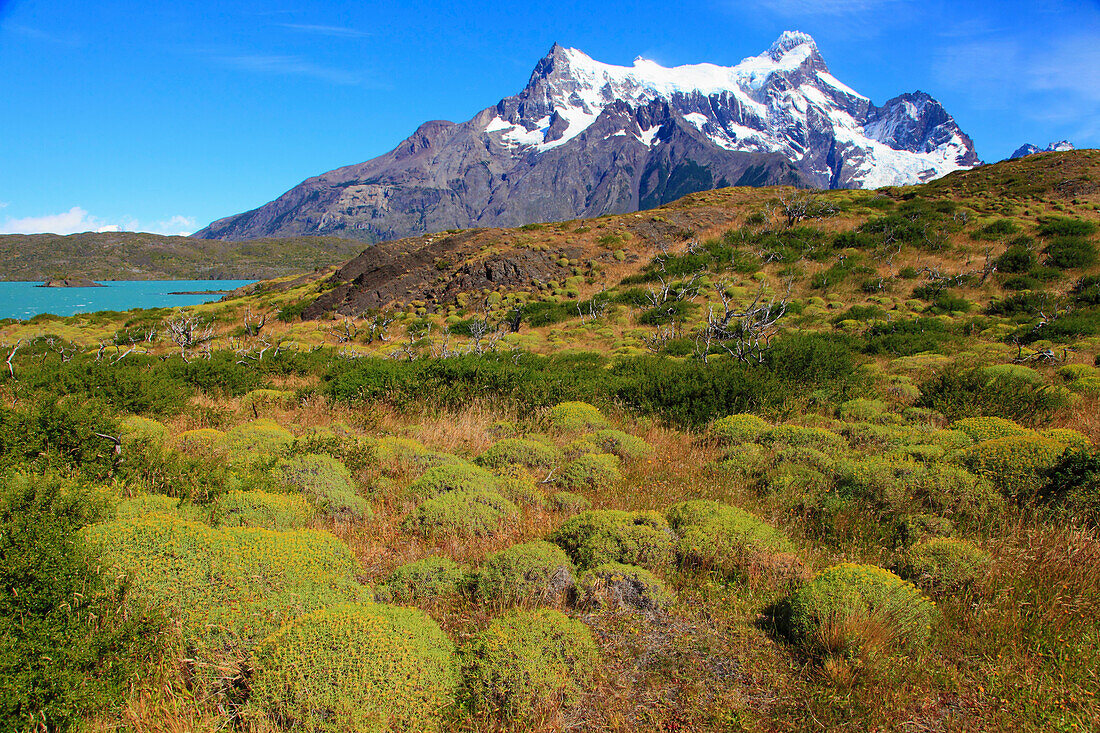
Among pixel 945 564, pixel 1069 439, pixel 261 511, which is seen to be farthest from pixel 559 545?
pixel 1069 439

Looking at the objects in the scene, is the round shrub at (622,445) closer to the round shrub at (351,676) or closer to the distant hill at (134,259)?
the round shrub at (351,676)

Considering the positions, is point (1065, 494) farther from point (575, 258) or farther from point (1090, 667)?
point (575, 258)

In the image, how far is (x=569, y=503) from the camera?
474 cm

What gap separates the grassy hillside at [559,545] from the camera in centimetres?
238

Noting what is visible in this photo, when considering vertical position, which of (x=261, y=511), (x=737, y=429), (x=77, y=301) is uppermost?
(x=77, y=301)

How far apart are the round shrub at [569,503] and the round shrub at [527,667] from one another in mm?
1909

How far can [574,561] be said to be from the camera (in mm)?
3744

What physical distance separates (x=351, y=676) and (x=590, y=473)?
3382 mm

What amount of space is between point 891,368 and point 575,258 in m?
15.6

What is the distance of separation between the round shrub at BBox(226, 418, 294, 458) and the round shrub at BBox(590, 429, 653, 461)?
3.70 meters

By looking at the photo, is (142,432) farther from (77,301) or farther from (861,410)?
(77,301)

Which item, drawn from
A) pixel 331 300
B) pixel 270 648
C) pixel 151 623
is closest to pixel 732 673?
pixel 270 648

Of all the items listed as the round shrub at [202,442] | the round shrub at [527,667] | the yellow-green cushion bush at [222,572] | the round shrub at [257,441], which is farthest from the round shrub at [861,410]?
the round shrub at [202,442]

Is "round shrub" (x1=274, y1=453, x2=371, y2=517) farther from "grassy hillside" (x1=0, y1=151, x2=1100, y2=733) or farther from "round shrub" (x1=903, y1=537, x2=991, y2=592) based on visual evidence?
"round shrub" (x1=903, y1=537, x2=991, y2=592)
